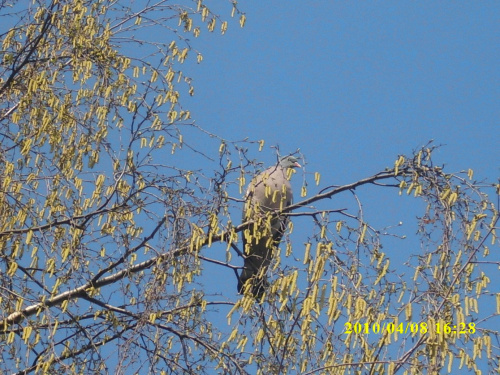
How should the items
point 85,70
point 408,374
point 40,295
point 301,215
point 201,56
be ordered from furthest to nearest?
point 201,56, point 85,70, point 301,215, point 40,295, point 408,374

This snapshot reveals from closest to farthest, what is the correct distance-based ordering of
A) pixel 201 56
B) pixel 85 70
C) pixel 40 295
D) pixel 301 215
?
pixel 40 295, pixel 301 215, pixel 85 70, pixel 201 56

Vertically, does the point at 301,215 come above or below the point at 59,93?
below

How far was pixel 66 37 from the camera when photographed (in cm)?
521

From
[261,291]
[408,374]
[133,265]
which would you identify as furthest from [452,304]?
[133,265]

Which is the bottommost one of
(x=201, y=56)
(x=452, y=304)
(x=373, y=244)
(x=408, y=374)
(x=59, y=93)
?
(x=408, y=374)

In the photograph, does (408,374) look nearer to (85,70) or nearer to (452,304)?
(452,304)

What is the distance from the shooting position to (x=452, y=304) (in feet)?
12.6

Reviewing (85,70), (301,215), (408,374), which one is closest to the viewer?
(408,374)

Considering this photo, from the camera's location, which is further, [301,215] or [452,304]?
[301,215]

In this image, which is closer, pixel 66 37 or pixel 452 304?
pixel 452 304

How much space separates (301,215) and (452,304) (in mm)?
1043

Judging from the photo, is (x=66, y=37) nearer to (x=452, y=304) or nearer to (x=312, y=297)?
(x=312, y=297)

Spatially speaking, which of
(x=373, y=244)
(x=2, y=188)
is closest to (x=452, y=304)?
(x=373, y=244)

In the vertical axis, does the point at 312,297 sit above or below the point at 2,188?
below
